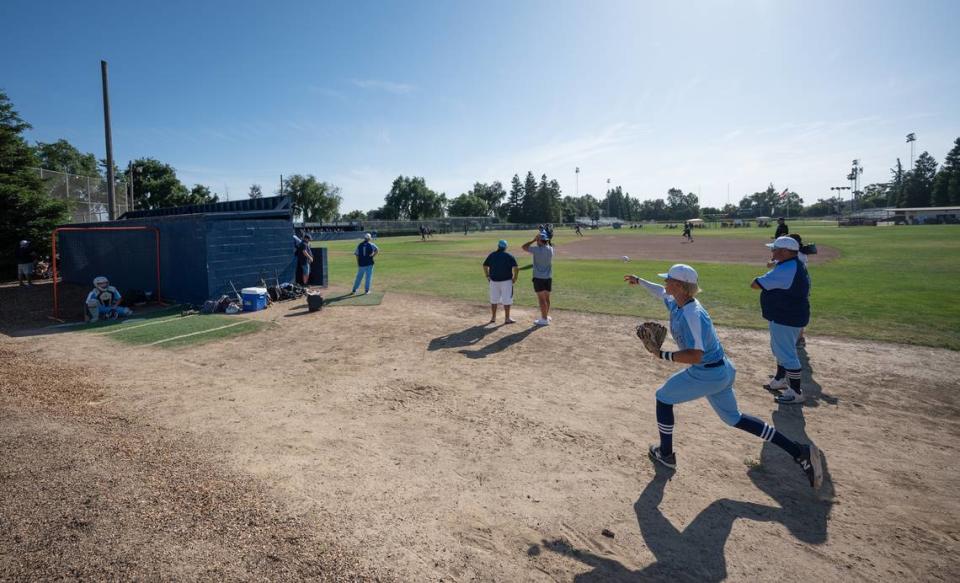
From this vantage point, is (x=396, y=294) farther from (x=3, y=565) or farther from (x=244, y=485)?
(x=3, y=565)

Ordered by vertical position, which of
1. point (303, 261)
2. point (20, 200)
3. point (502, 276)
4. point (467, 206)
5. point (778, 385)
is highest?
point (467, 206)

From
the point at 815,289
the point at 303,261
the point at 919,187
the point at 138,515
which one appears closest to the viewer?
the point at 138,515

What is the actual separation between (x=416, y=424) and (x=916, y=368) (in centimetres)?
821

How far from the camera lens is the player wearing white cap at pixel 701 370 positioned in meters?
4.27

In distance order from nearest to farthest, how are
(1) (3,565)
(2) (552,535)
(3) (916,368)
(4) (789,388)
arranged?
(1) (3,565) → (2) (552,535) → (4) (789,388) → (3) (916,368)

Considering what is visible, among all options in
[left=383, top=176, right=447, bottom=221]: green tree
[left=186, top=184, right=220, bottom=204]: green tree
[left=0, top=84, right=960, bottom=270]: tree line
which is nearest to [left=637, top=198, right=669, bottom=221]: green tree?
[left=0, top=84, right=960, bottom=270]: tree line

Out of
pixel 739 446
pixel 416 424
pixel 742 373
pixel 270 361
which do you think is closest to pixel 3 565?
pixel 416 424

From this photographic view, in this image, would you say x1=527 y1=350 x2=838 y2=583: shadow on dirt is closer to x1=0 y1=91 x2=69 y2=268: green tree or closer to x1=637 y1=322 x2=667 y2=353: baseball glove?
x1=637 y1=322 x2=667 y2=353: baseball glove

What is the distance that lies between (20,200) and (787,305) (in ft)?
89.4

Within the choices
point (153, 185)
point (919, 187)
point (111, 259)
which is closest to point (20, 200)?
point (111, 259)

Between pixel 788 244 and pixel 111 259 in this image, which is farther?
pixel 111 259

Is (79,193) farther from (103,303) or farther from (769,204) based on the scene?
(769,204)

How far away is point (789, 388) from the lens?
6531 millimetres

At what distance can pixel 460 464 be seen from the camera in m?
4.93
